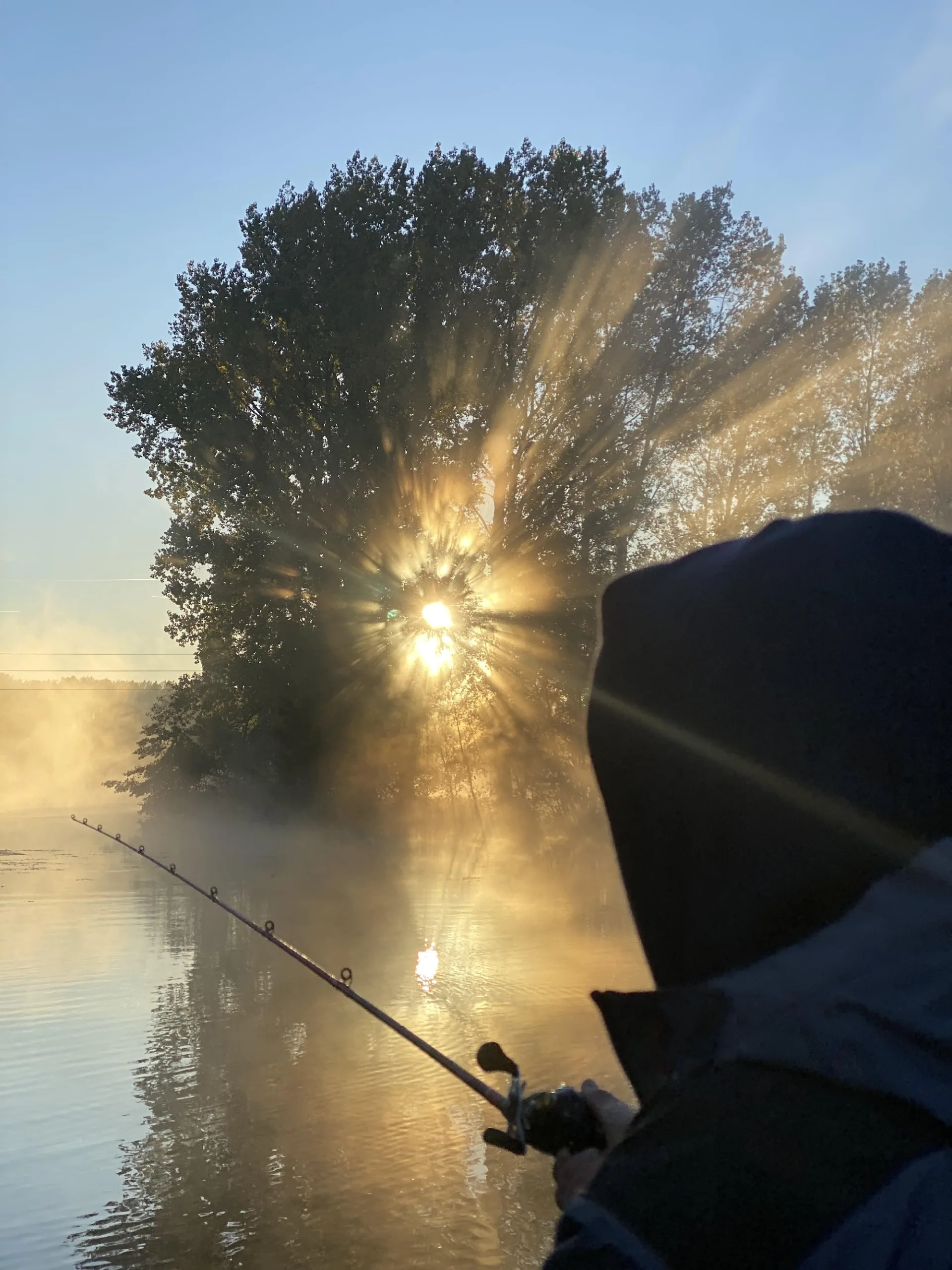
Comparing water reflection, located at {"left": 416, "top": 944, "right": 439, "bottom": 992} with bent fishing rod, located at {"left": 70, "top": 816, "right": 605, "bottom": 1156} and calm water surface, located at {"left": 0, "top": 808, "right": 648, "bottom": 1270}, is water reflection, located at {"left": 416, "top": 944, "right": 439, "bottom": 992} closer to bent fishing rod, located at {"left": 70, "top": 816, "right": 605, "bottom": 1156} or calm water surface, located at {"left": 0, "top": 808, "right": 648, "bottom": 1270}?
calm water surface, located at {"left": 0, "top": 808, "right": 648, "bottom": 1270}

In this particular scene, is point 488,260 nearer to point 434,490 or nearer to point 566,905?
point 434,490

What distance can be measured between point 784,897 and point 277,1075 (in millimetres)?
5895

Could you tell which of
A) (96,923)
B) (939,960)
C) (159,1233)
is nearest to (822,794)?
(939,960)

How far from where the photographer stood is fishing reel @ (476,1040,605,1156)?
6.34 feet

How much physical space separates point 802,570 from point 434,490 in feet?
69.0

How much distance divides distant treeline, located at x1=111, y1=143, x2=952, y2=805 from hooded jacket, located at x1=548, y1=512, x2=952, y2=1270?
20.1m

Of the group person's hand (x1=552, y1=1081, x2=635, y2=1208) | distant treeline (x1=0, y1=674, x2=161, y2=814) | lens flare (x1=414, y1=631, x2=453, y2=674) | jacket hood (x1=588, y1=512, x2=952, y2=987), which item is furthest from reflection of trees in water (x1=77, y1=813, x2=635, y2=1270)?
distant treeline (x1=0, y1=674, x2=161, y2=814)

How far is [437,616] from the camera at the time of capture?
21.7 meters

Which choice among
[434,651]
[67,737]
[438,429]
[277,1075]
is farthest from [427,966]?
[67,737]

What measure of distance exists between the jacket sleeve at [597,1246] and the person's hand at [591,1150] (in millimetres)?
652

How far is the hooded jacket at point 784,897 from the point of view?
3.32 feet

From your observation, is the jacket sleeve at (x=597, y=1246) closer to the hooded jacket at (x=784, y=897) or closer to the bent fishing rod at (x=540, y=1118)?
the hooded jacket at (x=784, y=897)

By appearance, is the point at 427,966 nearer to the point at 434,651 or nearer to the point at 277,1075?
the point at 277,1075

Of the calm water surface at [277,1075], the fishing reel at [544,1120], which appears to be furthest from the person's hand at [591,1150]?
the calm water surface at [277,1075]
